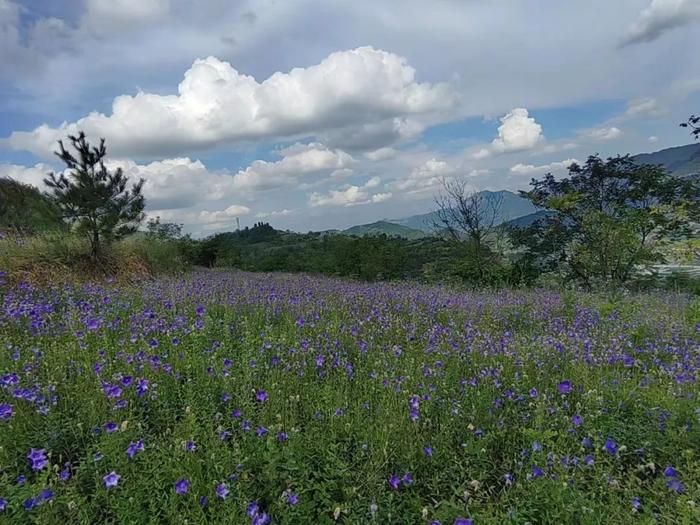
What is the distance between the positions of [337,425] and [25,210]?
14920 millimetres

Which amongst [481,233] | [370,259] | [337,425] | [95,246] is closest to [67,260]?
[95,246]

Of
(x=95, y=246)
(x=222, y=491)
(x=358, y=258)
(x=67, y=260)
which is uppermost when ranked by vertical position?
(x=95, y=246)

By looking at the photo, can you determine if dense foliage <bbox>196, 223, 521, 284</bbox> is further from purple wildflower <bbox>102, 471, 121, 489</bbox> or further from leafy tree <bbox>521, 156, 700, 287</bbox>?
purple wildflower <bbox>102, 471, 121, 489</bbox>

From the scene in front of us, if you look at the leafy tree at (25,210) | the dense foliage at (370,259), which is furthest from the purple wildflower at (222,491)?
the dense foliage at (370,259)

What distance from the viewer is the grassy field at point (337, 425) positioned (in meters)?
1.99

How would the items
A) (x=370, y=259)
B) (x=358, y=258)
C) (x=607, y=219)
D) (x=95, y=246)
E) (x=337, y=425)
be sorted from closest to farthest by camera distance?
(x=337, y=425) → (x=95, y=246) → (x=607, y=219) → (x=370, y=259) → (x=358, y=258)

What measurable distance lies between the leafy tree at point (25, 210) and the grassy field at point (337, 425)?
22.5 ft

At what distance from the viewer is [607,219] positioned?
11.1 m

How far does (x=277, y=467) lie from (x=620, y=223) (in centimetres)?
1172

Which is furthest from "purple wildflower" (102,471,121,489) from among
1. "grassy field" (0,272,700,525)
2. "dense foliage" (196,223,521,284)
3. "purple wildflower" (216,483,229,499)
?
"dense foliage" (196,223,521,284)

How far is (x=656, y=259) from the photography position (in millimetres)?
11031

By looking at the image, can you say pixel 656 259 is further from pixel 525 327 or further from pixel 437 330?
pixel 437 330

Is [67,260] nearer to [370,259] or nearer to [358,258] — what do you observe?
[370,259]

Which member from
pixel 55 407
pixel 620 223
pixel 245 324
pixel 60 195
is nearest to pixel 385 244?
pixel 620 223
